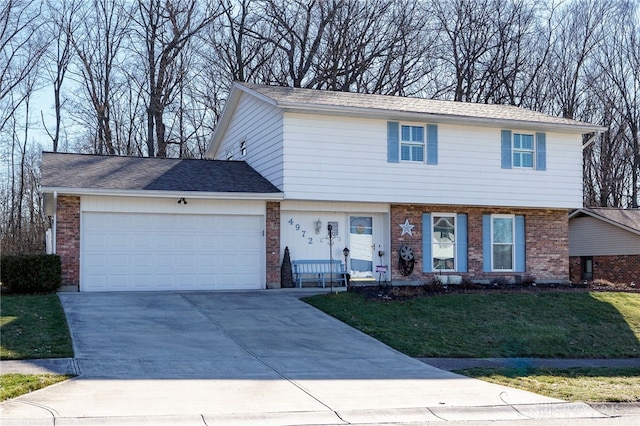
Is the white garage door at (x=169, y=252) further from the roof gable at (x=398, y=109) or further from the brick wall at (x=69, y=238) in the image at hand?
the roof gable at (x=398, y=109)

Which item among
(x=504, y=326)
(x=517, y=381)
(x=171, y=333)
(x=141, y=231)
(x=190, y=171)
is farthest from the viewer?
(x=190, y=171)

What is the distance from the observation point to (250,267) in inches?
885

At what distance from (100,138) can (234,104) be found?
1339 centimetres

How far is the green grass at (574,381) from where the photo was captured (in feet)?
37.4

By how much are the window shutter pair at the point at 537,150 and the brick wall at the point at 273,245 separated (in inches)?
308

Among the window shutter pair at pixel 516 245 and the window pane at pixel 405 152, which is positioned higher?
the window pane at pixel 405 152

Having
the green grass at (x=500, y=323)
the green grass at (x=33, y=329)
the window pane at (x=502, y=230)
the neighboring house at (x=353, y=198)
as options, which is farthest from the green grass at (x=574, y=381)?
the window pane at (x=502, y=230)

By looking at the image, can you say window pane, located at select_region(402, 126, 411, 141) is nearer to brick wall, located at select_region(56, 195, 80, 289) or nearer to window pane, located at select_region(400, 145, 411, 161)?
window pane, located at select_region(400, 145, 411, 161)

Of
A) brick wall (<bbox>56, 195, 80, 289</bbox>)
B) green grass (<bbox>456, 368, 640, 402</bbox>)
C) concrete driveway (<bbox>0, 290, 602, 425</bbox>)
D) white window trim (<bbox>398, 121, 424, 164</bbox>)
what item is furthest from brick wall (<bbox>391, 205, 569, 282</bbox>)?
green grass (<bbox>456, 368, 640, 402</bbox>)

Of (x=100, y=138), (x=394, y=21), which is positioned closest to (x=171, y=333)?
(x=100, y=138)

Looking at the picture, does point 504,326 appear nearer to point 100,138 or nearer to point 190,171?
point 190,171

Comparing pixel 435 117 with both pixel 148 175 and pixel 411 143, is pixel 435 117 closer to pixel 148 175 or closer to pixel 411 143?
pixel 411 143

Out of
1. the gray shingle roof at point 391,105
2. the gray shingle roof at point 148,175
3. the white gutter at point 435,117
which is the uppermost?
the gray shingle roof at point 391,105

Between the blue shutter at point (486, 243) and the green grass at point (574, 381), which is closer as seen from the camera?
the green grass at point (574, 381)
